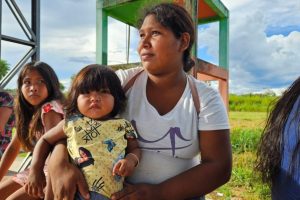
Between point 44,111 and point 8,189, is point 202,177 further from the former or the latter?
point 8,189

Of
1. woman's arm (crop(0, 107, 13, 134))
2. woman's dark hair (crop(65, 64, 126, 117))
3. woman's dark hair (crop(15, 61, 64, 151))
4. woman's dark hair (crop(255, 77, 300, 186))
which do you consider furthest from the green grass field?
woman's arm (crop(0, 107, 13, 134))

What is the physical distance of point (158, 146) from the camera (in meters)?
1.49

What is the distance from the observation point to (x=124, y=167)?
1378 millimetres

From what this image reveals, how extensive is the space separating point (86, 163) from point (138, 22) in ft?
2.64

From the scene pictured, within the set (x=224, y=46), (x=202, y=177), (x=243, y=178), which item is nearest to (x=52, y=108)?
(x=202, y=177)

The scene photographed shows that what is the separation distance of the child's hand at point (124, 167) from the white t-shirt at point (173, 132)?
110 mm

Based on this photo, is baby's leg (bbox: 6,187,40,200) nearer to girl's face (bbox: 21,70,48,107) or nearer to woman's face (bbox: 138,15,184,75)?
girl's face (bbox: 21,70,48,107)

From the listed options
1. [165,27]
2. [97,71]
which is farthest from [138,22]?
[97,71]

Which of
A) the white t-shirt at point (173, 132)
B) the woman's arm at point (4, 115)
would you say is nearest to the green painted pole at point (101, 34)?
the woman's arm at point (4, 115)

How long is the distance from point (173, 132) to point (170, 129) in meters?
0.02

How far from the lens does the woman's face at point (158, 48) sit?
1.51 metres

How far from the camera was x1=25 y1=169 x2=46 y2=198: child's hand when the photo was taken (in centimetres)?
159

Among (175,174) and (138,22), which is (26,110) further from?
(175,174)

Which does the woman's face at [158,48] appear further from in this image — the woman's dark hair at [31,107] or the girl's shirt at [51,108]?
the woman's dark hair at [31,107]
